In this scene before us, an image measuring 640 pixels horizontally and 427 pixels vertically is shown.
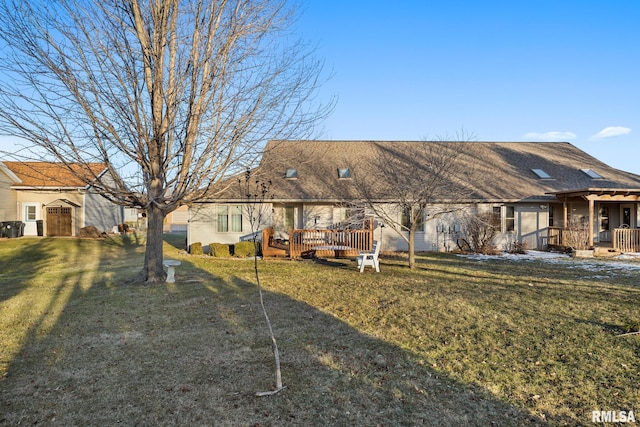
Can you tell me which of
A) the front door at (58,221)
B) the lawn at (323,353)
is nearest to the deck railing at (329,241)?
the lawn at (323,353)

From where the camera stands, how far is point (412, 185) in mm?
12383

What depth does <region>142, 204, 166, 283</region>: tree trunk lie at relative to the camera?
9609 mm

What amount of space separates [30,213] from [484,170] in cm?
2635

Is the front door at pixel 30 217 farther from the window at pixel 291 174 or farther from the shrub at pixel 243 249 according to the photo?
the window at pixel 291 174

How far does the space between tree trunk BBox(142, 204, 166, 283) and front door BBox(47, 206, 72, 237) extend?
17739 mm

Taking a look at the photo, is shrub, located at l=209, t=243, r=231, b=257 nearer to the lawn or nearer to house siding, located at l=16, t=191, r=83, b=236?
the lawn

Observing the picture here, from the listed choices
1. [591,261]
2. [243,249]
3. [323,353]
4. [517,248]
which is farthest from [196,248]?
[591,261]

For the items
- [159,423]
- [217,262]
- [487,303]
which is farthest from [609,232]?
[159,423]

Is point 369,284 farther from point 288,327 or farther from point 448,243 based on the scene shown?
point 448,243

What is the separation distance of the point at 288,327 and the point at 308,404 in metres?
2.35

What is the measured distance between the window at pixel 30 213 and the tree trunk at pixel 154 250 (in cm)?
1858

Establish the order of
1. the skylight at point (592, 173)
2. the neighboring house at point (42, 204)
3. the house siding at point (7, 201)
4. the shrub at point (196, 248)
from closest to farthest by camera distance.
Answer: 1. the shrub at point (196, 248)
2. the skylight at point (592, 173)
3. the house siding at point (7, 201)
4. the neighboring house at point (42, 204)

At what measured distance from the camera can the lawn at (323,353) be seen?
136 inches

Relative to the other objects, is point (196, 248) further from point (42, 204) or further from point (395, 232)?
point (42, 204)
